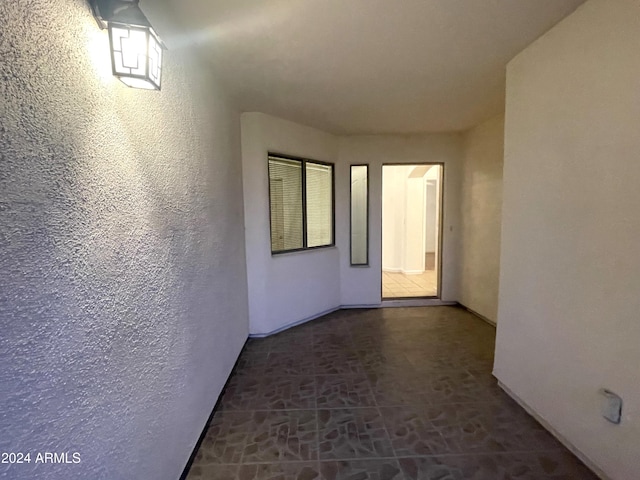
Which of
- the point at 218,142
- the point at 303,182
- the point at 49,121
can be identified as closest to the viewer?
the point at 49,121

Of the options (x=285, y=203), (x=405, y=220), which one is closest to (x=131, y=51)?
(x=285, y=203)

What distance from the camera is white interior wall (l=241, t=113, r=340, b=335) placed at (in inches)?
137

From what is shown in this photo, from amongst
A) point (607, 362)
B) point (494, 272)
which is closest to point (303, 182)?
point (494, 272)

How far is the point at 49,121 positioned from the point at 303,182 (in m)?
3.32

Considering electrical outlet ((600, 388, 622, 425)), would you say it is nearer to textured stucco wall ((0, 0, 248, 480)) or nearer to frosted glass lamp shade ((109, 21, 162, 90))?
textured stucco wall ((0, 0, 248, 480))

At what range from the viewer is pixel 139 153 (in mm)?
1296

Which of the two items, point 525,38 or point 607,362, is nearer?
point 607,362

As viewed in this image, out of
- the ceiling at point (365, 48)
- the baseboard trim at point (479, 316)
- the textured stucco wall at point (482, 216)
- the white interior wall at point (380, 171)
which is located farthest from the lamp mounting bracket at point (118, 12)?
the baseboard trim at point (479, 316)

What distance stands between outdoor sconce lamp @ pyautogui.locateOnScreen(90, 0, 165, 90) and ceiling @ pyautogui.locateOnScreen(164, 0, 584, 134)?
2.39ft

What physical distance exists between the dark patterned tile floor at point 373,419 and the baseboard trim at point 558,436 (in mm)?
35

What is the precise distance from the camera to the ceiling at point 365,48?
1692 mm

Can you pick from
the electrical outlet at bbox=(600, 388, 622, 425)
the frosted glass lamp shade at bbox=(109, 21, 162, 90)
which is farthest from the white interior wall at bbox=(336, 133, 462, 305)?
the frosted glass lamp shade at bbox=(109, 21, 162, 90)

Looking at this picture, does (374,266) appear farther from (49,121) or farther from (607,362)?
(49,121)

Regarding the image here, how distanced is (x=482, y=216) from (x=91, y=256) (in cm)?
414
